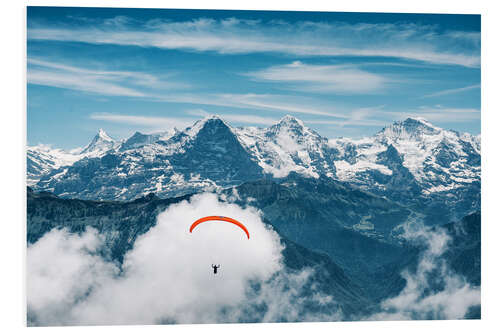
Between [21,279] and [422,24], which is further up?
[422,24]

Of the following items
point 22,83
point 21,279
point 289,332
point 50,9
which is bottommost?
point 289,332

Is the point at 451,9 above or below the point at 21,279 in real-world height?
above

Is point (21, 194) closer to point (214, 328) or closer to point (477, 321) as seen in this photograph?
point (214, 328)

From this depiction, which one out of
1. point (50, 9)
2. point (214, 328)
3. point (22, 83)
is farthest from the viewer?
point (214, 328)

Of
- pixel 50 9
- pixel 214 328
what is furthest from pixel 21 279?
pixel 50 9

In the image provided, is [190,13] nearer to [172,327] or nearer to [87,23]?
[87,23]

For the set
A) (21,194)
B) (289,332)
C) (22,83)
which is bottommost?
(289,332)

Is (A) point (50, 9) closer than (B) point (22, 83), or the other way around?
(B) point (22, 83)

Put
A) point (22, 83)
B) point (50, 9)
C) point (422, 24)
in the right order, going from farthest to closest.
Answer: point (422, 24)
point (50, 9)
point (22, 83)
